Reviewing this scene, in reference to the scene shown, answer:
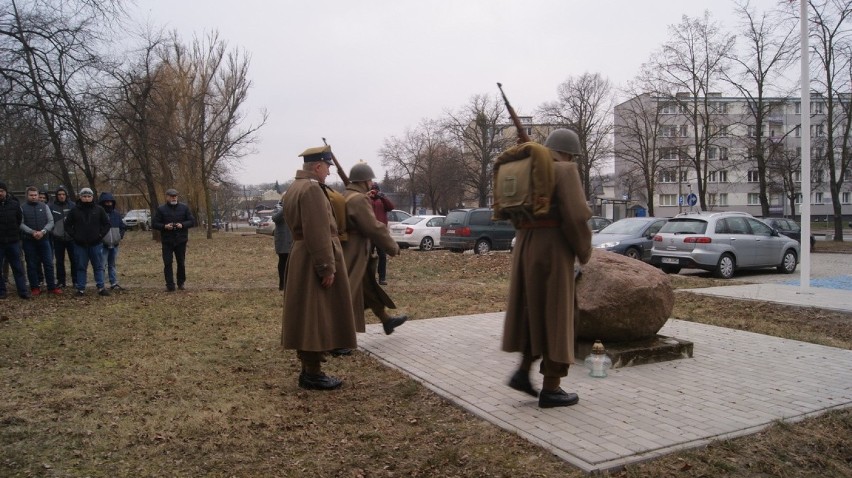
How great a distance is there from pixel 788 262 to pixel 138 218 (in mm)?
49775

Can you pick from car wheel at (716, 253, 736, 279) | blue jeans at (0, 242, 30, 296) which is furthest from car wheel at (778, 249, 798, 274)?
blue jeans at (0, 242, 30, 296)

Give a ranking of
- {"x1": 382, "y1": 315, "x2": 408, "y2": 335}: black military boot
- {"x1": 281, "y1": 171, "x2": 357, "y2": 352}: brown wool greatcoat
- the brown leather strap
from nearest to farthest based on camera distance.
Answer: the brown leather strap < {"x1": 281, "y1": 171, "x2": 357, "y2": 352}: brown wool greatcoat < {"x1": 382, "y1": 315, "x2": 408, "y2": 335}: black military boot

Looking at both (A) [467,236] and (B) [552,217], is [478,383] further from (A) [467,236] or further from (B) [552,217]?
(A) [467,236]

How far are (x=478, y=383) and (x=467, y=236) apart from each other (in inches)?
696

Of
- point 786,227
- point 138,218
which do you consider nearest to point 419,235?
point 786,227

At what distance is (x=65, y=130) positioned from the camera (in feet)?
48.8

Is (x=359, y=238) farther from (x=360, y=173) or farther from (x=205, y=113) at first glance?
(x=205, y=113)

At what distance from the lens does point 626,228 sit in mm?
18797

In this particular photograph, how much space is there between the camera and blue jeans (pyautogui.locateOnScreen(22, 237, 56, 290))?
11.4 metres

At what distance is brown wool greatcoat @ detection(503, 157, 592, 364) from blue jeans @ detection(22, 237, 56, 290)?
991 cm

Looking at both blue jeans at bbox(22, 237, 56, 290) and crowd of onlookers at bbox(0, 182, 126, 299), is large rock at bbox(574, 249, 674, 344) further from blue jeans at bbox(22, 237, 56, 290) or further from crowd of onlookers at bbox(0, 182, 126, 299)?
blue jeans at bbox(22, 237, 56, 290)

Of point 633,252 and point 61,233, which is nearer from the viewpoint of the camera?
point 61,233

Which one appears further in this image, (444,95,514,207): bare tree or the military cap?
(444,95,514,207): bare tree

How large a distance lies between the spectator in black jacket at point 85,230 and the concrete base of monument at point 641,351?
8730mm
